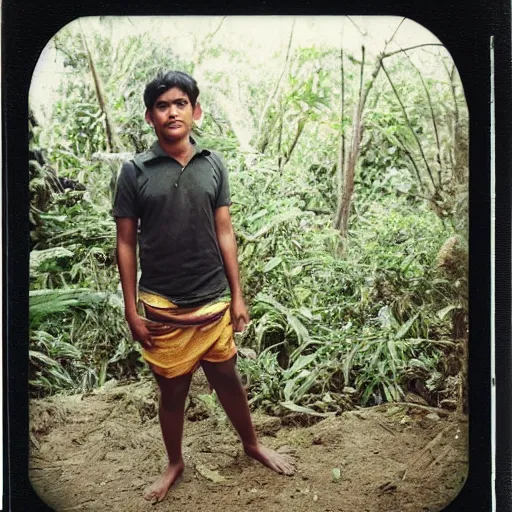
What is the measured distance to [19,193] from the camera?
169 centimetres

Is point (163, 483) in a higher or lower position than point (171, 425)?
lower

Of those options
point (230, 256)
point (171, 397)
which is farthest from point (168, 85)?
point (171, 397)

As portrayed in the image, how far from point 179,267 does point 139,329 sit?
0.19 meters

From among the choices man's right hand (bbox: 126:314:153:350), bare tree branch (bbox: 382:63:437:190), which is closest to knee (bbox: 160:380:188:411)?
man's right hand (bbox: 126:314:153:350)

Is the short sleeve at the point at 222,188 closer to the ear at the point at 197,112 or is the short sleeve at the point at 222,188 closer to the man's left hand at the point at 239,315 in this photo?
the ear at the point at 197,112

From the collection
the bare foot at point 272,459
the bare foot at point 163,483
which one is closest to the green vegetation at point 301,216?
the bare foot at point 272,459

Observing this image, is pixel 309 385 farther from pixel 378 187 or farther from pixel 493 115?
pixel 493 115

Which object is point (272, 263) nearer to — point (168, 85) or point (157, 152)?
point (157, 152)

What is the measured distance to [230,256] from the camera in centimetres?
168

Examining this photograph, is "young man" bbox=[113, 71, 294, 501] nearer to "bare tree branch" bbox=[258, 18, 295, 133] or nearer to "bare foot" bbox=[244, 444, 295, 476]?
"bare foot" bbox=[244, 444, 295, 476]

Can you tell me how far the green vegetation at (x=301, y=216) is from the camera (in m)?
1.68

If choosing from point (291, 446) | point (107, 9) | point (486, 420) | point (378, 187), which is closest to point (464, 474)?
point (486, 420)

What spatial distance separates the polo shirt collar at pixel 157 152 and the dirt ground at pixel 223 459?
58 cm

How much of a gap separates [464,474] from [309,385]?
472mm
